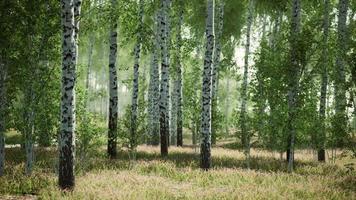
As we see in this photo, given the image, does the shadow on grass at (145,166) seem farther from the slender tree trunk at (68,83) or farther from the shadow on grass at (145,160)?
the slender tree trunk at (68,83)

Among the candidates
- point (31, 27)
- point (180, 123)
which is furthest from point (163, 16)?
point (180, 123)

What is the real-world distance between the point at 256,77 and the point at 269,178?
7.37m

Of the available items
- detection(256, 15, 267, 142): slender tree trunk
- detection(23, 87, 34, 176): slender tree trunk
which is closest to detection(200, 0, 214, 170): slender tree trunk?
detection(256, 15, 267, 142): slender tree trunk

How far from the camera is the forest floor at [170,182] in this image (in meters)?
11.2

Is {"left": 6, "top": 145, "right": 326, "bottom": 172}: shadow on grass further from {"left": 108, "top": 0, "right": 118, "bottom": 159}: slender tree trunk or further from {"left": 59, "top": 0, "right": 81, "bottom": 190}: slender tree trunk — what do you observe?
{"left": 59, "top": 0, "right": 81, "bottom": 190}: slender tree trunk

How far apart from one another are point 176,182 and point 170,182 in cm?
35

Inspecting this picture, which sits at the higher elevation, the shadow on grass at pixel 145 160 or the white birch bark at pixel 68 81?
the white birch bark at pixel 68 81

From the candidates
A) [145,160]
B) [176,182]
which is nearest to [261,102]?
[145,160]

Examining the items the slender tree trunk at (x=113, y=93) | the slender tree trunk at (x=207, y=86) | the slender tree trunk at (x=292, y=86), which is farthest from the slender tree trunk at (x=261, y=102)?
Result: the slender tree trunk at (x=113, y=93)

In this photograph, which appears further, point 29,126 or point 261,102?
point 261,102

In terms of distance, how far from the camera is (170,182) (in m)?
13.5

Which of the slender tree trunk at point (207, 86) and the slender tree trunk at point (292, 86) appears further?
the slender tree trunk at point (292, 86)

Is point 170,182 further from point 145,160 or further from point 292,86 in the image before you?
point 292,86

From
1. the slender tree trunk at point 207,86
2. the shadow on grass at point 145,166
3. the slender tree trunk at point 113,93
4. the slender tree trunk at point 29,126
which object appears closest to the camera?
the shadow on grass at point 145,166
